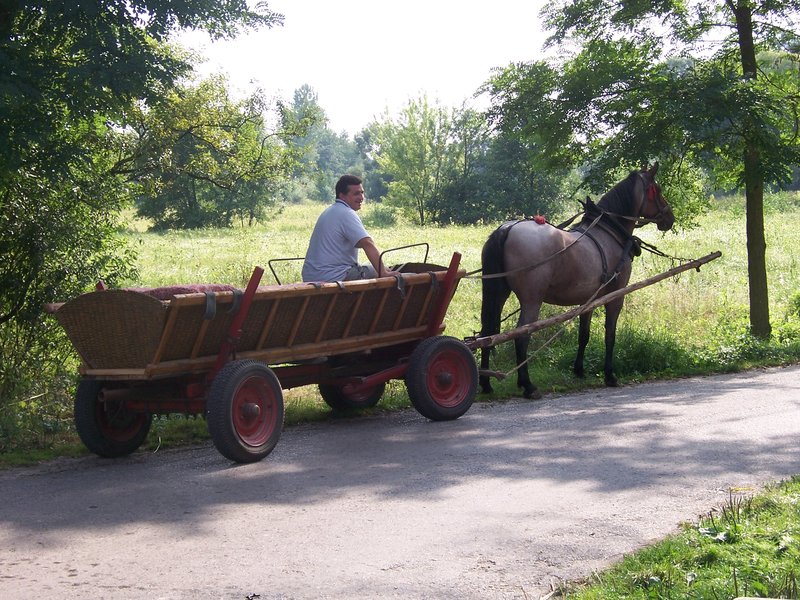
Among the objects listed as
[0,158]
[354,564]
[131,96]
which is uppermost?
[131,96]

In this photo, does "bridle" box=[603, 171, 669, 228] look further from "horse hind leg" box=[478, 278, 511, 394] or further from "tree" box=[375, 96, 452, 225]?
"tree" box=[375, 96, 452, 225]

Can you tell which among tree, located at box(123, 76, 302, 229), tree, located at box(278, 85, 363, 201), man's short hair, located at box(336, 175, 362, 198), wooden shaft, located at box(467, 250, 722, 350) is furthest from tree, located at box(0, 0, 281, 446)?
tree, located at box(278, 85, 363, 201)

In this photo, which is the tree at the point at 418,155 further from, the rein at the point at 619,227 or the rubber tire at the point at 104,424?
the rubber tire at the point at 104,424

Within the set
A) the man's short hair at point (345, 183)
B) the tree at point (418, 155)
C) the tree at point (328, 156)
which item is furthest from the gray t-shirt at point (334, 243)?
the tree at point (328, 156)

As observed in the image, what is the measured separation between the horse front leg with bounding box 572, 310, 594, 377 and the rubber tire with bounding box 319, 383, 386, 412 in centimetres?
360

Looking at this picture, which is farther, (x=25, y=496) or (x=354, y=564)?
(x=25, y=496)

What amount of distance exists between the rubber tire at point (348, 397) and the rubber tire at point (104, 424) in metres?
2.22

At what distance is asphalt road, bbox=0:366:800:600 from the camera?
5.03 metres

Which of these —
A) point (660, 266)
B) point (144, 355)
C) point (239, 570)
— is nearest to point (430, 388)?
point (144, 355)

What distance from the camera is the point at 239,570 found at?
5117mm

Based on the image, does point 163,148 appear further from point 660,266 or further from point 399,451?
point 660,266

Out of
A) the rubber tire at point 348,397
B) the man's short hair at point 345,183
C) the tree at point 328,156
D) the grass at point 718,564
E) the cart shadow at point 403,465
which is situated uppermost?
the tree at point 328,156

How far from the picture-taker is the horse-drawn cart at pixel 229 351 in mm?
7449

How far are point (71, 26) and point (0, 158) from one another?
1.69m
